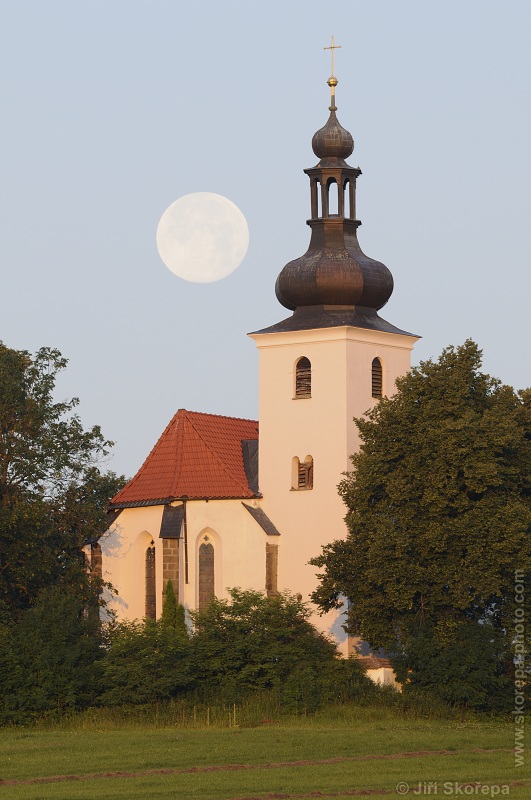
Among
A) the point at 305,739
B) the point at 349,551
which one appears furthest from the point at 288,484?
the point at 305,739

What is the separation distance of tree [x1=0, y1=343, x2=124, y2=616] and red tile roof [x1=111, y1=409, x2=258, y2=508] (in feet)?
6.79

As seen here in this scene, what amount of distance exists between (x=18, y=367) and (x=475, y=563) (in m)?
14.4

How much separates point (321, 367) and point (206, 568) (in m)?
6.93

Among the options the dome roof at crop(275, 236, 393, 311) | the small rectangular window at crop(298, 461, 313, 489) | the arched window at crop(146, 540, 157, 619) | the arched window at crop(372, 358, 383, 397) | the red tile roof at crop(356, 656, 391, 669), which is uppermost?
the dome roof at crop(275, 236, 393, 311)

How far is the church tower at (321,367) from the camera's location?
52906mm

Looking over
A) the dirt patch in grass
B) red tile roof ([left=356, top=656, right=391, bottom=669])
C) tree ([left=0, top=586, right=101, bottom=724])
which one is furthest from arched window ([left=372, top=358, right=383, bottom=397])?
the dirt patch in grass

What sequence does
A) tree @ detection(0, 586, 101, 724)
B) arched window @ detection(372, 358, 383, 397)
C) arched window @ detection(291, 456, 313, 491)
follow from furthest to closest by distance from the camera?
1. arched window @ detection(372, 358, 383, 397)
2. arched window @ detection(291, 456, 313, 491)
3. tree @ detection(0, 586, 101, 724)

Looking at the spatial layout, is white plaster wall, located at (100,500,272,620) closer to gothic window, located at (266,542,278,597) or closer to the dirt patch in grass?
gothic window, located at (266,542,278,597)

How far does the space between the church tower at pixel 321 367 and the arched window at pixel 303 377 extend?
1.2 inches

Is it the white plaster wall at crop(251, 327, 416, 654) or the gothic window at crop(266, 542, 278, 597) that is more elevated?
the white plaster wall at crop(251, 327, 416, 654)

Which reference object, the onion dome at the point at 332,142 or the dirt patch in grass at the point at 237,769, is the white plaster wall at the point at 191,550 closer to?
the onion dome at the point at 332,142

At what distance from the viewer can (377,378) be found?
5447 cm

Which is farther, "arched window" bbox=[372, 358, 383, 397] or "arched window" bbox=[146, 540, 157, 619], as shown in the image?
"arched window" bbox=[372, 358, 383, 397]

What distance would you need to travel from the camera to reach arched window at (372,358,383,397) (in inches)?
2138
